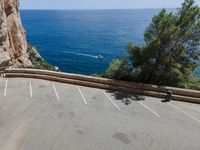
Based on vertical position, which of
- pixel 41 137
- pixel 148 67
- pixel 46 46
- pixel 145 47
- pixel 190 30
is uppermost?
pixel 190 30

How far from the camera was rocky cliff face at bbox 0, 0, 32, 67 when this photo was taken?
2472 centimetres

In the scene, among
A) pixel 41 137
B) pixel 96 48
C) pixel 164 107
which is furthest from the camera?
pixel 96 48

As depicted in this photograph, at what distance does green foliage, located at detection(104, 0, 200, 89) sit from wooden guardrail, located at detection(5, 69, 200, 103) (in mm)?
2507

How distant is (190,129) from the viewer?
13484mm

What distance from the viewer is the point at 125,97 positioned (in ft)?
57.4

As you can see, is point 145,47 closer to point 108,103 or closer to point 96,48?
point 108,103

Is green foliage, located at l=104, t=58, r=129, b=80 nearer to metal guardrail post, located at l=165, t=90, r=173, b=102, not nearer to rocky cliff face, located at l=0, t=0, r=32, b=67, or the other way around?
metal guardrail post, located at l=165, t=90, r=173, b=102

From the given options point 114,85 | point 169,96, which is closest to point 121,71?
point 114,85

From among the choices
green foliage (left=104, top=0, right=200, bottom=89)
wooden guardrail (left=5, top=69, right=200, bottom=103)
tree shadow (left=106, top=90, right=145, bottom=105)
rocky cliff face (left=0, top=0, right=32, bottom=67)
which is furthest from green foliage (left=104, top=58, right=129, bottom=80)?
rocky cliff face (left=0, top=0, right=32, bottom=67)

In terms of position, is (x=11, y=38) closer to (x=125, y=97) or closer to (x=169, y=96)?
(x=125, y=97)

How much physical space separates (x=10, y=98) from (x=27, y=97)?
118 centimetres

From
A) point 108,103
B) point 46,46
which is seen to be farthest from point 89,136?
point 46,46

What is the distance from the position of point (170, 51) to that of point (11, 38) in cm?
1945

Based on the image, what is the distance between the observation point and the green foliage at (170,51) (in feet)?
60.7
